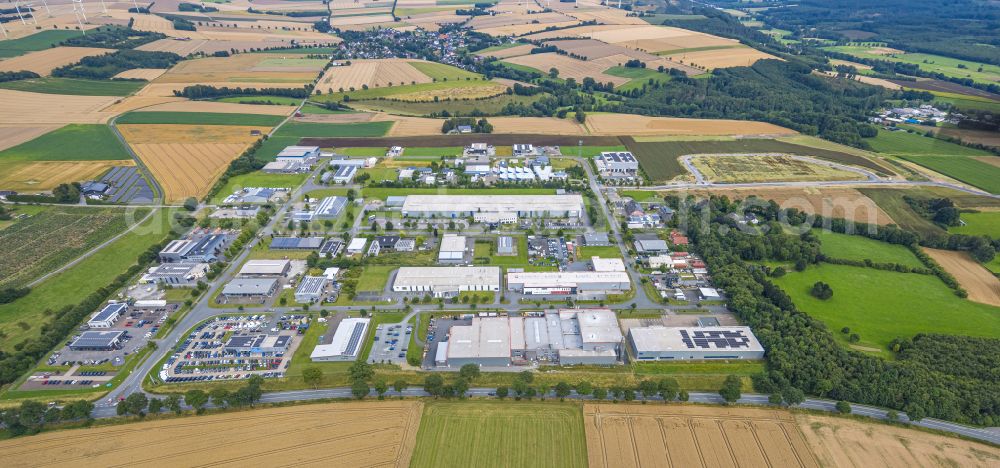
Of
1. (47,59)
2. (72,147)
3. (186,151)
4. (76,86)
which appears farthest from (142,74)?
(186,151)

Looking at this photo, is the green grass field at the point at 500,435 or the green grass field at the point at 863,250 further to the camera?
the green grass field at the point at 863,250

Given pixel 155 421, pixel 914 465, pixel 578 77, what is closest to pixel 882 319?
pixel 914 465

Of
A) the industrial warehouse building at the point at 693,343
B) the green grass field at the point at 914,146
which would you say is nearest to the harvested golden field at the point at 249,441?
the industrial warehouse building at the point at 693,343

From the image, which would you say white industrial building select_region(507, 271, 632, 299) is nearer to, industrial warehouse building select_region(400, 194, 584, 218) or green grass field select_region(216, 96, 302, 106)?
industrial warehouse building select_region(400, 194, 584, 218)

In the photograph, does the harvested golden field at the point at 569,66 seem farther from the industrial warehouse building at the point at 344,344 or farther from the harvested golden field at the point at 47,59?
the harvested golden field at the point at 47,59

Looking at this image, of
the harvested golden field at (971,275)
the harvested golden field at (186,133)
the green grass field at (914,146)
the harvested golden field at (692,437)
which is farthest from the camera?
the harvested golden field at (186,133)
